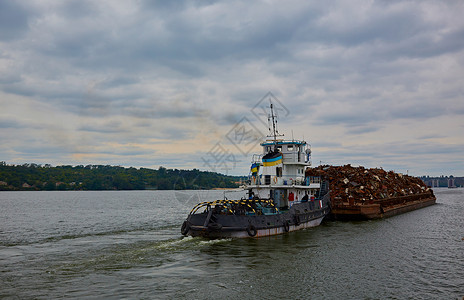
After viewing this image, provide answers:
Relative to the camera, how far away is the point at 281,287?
15.8 m

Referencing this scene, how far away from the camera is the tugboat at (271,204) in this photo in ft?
80.9

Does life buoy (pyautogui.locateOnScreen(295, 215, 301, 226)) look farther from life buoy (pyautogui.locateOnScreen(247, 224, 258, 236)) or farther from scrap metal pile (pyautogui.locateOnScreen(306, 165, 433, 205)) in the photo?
scrap metal pile (pyautogui.locateOnScreen(306, 165, 433, 205))

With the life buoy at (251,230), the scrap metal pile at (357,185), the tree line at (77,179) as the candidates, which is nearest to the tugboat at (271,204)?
the life buoy at (251,230)

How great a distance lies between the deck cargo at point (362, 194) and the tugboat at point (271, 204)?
8.86 feet

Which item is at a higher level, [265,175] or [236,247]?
[265,175]

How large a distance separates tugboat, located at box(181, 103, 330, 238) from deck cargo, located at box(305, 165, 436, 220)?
8.86ft

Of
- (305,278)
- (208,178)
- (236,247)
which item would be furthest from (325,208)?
(208,178)

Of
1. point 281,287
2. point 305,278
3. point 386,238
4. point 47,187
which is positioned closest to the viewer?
point 281,287

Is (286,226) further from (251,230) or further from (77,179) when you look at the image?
(77,179)

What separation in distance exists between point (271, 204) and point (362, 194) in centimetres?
1941

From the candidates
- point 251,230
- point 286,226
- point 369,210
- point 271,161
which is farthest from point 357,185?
point 251,230

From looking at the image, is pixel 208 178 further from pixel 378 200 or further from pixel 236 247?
pixel 236 247

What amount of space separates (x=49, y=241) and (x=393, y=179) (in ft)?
174

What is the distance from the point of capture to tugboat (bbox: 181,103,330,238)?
24672mm
